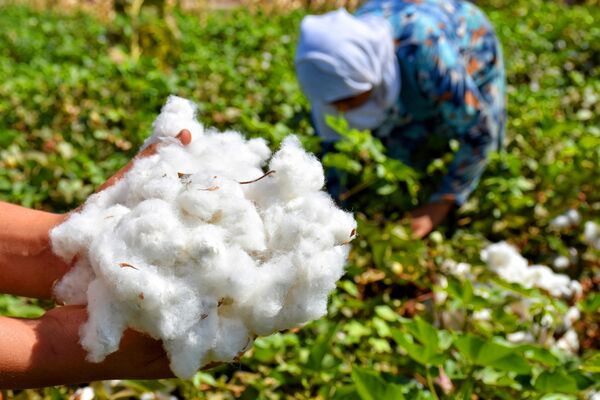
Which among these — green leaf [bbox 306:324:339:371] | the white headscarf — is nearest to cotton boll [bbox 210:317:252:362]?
green leaf [bbox 306:324:339:371]

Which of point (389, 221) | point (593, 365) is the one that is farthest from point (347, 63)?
point (593, 365)

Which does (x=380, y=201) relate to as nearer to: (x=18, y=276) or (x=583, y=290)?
(x=583, y=290)

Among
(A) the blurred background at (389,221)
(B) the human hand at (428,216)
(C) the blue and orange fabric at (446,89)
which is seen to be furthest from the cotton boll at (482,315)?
(C) the blue and orange fabric at (446,89)

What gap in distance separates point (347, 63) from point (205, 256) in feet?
4.45

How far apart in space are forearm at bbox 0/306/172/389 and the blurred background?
0.44m

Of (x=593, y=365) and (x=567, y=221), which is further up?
(x=593, y=365)

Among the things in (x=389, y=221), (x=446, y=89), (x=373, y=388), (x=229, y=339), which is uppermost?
(x=229, y=339)

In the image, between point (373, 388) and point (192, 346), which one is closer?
point (192, 346)

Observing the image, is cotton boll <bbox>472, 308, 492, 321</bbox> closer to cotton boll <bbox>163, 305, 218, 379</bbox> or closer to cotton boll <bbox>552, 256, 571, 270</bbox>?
cotton boll <bbox>552, 256, 571, 270</bbox>

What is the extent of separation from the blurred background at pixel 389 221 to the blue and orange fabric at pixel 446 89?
0.09 metres

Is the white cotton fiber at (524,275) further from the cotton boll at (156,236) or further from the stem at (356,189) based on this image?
the cotton boll at (156,236)

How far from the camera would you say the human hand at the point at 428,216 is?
217 centimetres

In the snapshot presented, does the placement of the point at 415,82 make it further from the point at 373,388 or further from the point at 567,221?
the point at 373,388

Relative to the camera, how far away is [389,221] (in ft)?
6.81
